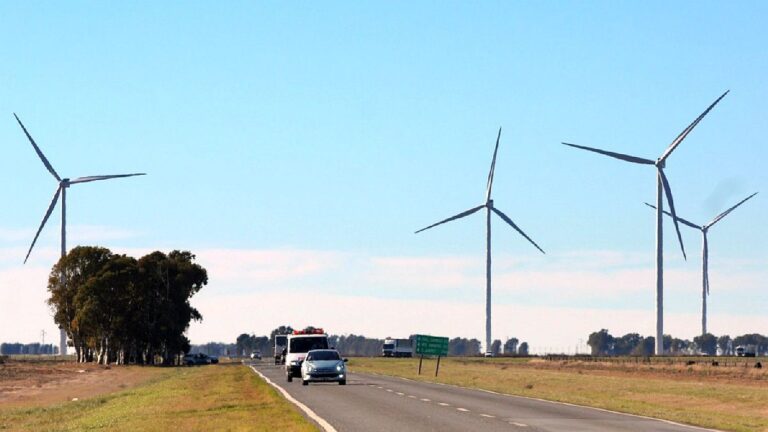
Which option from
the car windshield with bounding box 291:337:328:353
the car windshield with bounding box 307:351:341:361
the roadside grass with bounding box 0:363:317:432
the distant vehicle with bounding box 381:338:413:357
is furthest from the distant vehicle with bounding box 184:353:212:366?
the roadside grass with bounding box 0:363:317:432

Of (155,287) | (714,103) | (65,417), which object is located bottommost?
(65,417)

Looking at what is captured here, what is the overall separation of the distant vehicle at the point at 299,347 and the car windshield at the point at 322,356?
6644mm

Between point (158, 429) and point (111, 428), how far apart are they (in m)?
3.29

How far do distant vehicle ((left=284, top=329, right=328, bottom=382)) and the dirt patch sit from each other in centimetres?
1185

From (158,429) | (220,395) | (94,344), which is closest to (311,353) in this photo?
(220,395)

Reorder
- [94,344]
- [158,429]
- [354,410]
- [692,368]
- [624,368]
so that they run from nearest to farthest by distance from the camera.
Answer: [158,429]
[354,410]
[692,368]
[624,368]
[94,344]

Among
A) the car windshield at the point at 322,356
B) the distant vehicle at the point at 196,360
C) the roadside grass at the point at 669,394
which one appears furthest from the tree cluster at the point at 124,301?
the car windshield at the point at 322,356

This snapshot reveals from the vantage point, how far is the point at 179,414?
41.3 meters

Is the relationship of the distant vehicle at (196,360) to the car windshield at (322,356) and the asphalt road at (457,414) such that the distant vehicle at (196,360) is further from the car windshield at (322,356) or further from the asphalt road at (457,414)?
the asphalt road at (457,414)

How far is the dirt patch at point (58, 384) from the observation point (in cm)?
7346

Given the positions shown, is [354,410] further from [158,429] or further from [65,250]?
[65,250]

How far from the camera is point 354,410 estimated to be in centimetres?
3997

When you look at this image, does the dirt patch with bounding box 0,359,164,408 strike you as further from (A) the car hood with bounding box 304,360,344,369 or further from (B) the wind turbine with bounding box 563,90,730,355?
(B) the wind turbine with bounding box 563,90,730,355

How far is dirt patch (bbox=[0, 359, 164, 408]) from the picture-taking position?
73.5 meters
